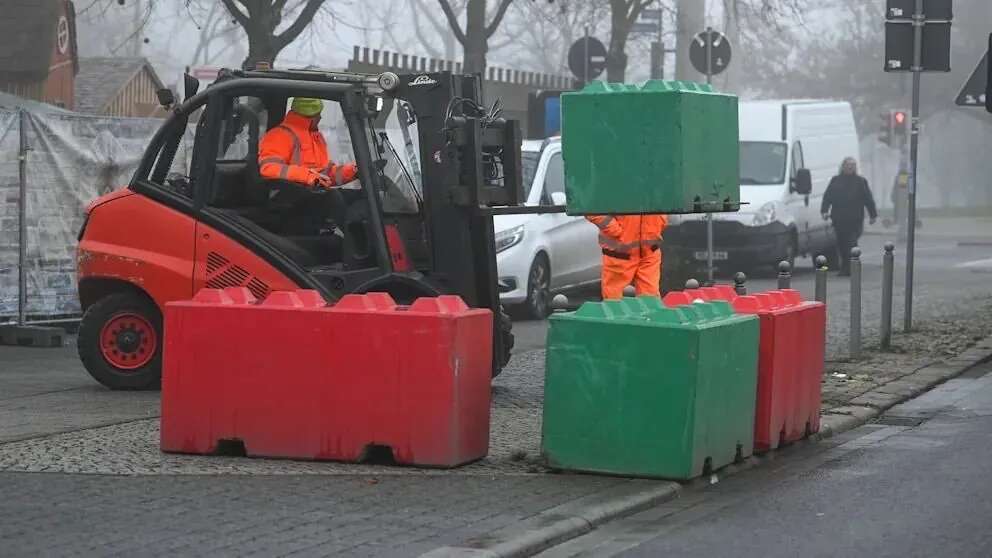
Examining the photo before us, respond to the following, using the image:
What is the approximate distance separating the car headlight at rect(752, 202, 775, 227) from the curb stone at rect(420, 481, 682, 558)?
1778cm

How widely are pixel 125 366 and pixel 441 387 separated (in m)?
4.44

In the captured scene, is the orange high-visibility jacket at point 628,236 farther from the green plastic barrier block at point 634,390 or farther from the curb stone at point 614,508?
the green plastic barrier block at point 634,390

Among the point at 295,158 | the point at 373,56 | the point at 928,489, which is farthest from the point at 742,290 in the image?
the point at 373,56

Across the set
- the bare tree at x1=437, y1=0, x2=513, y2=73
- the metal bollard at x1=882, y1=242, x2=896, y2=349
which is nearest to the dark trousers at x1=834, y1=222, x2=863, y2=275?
the bare tree at x1=437, y1=0, x2=513, y2=73

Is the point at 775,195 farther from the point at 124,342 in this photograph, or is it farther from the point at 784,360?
the point at 784,360

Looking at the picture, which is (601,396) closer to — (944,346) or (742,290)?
(742,290)

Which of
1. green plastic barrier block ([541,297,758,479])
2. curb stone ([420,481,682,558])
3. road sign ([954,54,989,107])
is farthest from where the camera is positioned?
road sign ([954,54,989,107])

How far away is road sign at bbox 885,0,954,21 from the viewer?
1664 cm

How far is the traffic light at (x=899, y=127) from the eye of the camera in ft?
165

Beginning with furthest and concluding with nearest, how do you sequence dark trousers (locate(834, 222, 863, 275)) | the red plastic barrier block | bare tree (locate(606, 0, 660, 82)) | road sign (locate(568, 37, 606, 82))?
bare tree (locate(606, 0, 660, 82))
dark trousers (locate(834, 222, 863, 275))
road sign (locate(568, 37, 606, 82))
the red plastic barrier block

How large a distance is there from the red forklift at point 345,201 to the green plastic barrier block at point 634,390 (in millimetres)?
2939

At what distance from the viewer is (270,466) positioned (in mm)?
9398

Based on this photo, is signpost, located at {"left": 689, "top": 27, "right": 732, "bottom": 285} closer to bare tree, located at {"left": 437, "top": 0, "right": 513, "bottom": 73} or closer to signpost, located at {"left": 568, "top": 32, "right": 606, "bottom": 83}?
signpost, located at {"left": 568, "top": 32, "right": 606, "bottom": 83}

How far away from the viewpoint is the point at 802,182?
27109 mm
